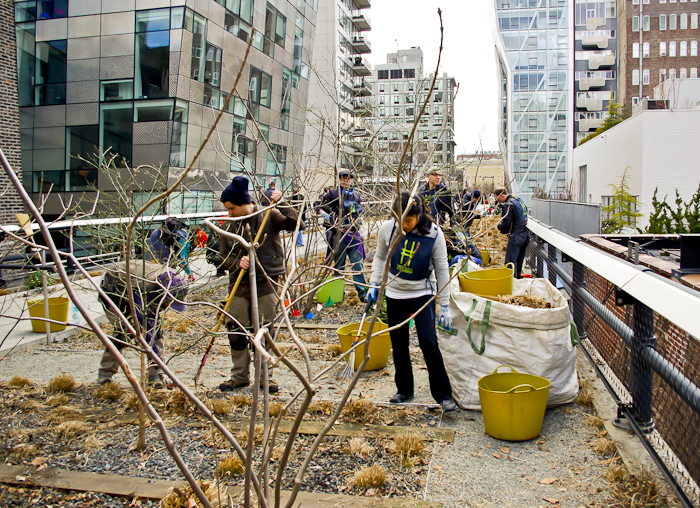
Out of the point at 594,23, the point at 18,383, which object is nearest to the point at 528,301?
the point at 18,383

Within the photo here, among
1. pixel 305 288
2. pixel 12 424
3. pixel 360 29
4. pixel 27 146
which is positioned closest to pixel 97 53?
pixel 27 146

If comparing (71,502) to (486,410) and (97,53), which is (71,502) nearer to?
(486,410)

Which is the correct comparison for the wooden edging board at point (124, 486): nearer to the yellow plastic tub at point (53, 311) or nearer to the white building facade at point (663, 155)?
the yellow plastic tub at point (53, 311)

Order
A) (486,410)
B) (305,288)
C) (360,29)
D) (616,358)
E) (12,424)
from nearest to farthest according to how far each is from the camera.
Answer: (486,410) → (12,424) → (616,358) → (305,288) → (360,29)

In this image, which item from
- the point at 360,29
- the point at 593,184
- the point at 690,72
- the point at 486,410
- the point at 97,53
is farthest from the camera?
the point at 360,29

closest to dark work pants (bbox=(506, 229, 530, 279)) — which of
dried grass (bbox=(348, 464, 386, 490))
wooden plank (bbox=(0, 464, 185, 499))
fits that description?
dried grass (bbox=(348, 464, 386, 490))

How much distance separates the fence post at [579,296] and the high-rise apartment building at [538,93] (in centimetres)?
5726

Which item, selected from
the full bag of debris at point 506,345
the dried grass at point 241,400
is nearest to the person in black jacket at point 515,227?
the full bag of debris at point 506,345

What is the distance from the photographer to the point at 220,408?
4.34 metres

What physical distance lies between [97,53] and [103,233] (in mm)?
18944

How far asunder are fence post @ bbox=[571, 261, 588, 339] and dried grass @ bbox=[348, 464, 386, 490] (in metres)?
3.01

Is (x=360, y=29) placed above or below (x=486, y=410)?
above

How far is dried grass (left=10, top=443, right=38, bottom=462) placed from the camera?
3607 mm

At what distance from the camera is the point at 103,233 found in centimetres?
534
